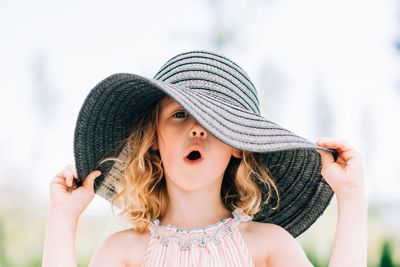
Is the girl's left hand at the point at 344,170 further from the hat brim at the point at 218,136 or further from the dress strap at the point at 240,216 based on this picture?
the dress strap at the point at 240,216

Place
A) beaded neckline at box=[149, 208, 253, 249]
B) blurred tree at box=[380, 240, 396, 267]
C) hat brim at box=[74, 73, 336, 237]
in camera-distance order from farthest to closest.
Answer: blurred tree at box=[380, 240, 396, 267] → beaded neckline at box=[149, 208, 253, 249] → hat brim at box=[74, 73, 336, 237]

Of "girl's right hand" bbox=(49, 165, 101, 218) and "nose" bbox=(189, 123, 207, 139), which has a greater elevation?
"nose" bbox=(189, 123, 207, 139)

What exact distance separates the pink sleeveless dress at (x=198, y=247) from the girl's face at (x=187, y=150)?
0.40 feet

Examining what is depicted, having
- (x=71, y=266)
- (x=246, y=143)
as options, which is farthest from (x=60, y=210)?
(x=246, y=143)

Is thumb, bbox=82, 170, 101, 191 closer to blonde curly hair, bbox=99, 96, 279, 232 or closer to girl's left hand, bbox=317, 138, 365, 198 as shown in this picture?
blonde curly hair, bbox=99, 96, 279, 232

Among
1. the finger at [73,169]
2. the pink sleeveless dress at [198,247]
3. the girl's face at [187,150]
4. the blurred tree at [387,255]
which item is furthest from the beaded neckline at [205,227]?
the blurred tree at [387,255]

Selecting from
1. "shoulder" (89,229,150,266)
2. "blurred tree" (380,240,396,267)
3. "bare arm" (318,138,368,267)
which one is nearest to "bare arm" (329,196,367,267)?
"bare arm" (318,138,368,267)

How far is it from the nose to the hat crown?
0.28 feet

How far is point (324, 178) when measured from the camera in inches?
58.6

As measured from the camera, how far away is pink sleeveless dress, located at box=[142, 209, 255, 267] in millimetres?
1479

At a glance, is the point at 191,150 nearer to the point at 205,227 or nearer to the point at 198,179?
the point at 198,179

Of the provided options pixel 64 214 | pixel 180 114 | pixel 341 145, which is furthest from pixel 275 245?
pixel 64 214

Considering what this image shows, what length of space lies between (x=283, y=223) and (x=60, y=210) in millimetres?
617

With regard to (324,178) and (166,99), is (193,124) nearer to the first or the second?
(166,99)
